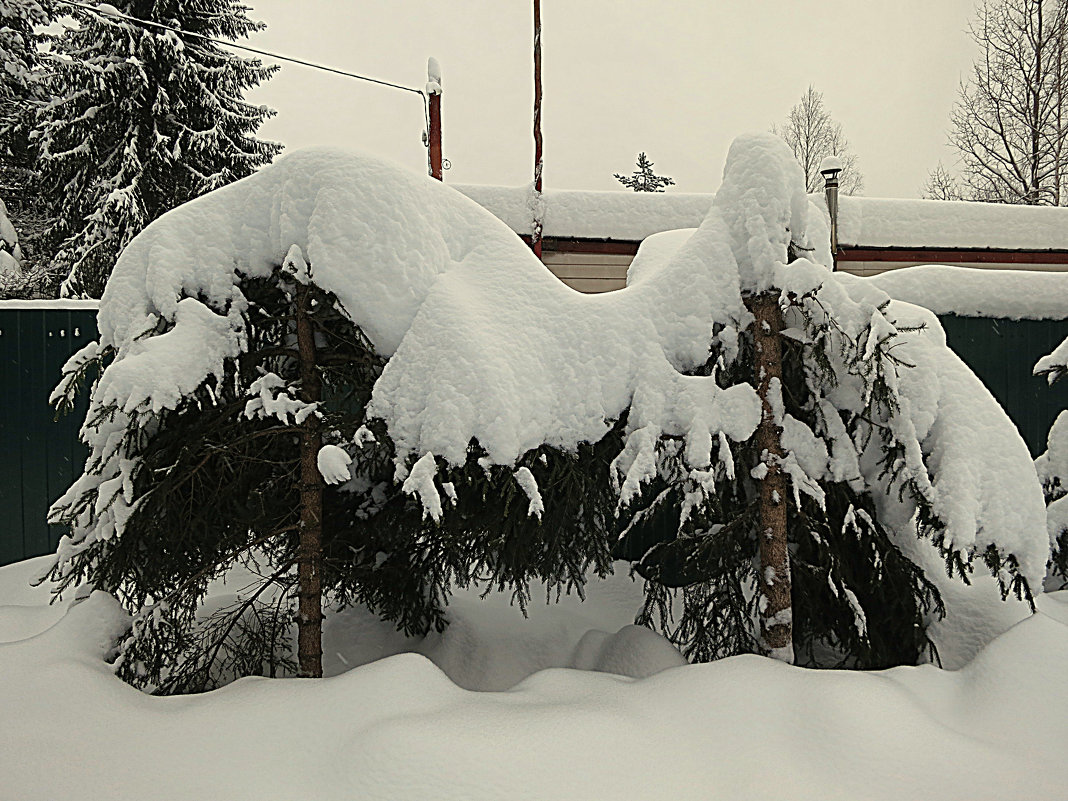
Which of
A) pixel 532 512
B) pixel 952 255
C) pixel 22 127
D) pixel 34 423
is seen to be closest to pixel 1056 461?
pixel 532 512

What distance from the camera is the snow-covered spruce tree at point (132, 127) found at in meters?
12.1

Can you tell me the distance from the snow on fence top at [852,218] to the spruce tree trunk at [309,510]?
5476 millimetres

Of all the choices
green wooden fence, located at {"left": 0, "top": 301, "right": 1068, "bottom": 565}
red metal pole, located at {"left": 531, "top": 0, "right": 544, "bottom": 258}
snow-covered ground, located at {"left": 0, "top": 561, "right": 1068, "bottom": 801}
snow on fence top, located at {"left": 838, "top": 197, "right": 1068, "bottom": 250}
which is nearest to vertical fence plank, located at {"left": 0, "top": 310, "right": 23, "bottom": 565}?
green wooden fence, located at {"left": 0, "top": 301, "right": 1068, "bottom": 565}

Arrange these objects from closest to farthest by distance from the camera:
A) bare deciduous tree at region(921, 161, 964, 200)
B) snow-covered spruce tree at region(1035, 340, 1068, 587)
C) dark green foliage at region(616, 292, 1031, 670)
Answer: dark green foliage at region(616, 292, 1031, 670) → snow-covered spruce tree at region(1035, 340, 1068, 587) → bare deciduous tree at region(921, 161, 964, 200)

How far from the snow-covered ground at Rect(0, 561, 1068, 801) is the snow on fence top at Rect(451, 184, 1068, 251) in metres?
6.38

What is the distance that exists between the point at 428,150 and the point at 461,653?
7999mm

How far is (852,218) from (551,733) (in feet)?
30.6

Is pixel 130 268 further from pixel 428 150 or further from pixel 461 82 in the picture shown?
pixel 461 82

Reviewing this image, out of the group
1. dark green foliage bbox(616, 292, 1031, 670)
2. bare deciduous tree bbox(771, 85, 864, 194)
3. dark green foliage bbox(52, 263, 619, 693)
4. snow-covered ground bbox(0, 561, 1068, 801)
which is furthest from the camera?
bare deciduous tree bbox(771, 85, 864, 194)

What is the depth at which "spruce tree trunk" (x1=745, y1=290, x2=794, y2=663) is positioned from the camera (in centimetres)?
304

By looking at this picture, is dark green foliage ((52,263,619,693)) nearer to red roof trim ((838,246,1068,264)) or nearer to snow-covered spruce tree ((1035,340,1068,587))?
snow-covered spruce tree ((1035,340,1068,587))

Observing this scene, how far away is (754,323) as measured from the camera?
10.0 ft

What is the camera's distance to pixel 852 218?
387 inches

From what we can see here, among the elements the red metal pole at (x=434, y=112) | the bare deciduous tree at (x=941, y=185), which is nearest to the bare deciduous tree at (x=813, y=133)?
the bare deciduous tree at (x=941, y=185)
